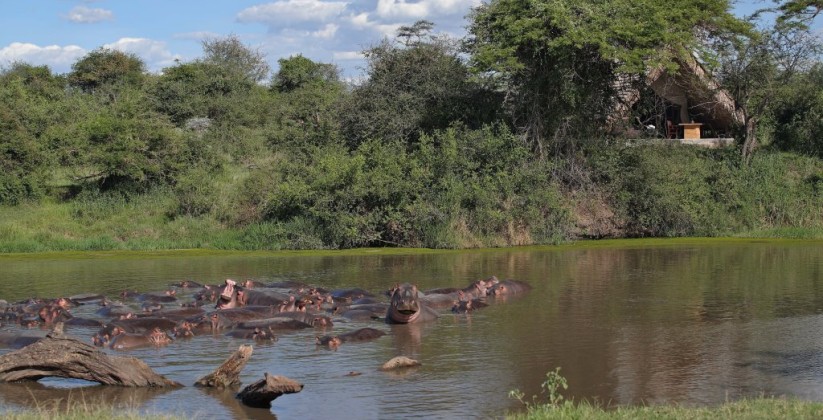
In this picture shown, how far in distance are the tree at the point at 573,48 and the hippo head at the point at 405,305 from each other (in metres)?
12.3

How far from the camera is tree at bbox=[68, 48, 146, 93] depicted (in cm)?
4325

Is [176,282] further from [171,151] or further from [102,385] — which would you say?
[171,151]

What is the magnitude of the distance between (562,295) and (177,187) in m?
13.6

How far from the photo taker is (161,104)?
31.0 meters

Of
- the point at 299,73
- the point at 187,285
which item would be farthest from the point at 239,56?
the point at 187,285

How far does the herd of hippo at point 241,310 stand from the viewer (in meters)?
12.2

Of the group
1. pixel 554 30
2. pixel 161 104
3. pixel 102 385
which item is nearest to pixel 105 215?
pixel 161 104

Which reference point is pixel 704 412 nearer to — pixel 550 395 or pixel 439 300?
pixel 550 395

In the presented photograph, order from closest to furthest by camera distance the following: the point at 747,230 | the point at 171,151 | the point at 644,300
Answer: the point at 644,300 → the point at 747,230 → the point at 171,151

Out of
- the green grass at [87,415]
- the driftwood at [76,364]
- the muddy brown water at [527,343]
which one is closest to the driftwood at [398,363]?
the muddy brown water at [527,343]

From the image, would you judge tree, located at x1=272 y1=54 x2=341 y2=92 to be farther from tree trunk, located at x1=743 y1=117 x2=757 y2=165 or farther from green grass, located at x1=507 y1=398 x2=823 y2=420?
green grass, located at x1=507 y1=398 x2=823 y2=420

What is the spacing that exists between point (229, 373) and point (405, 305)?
3687 millimetres

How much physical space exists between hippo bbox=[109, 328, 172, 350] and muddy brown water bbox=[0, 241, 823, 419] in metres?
0.24

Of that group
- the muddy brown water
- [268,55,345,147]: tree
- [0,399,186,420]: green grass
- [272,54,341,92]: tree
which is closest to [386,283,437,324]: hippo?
the muddy brown water
